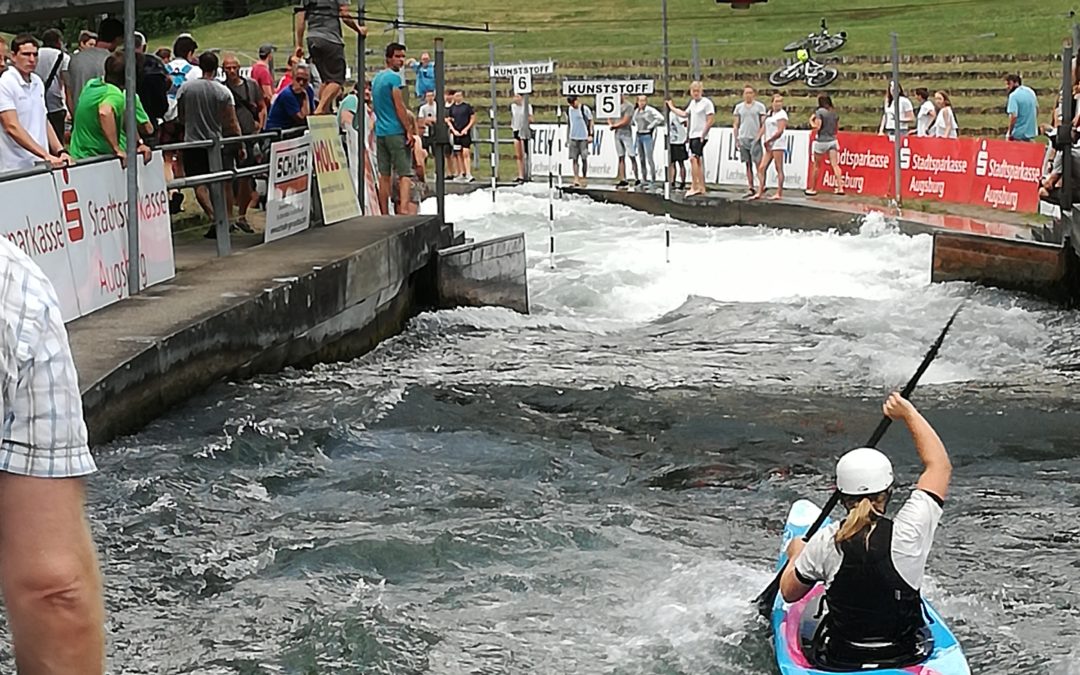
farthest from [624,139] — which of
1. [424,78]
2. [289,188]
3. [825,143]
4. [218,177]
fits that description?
[218,177]

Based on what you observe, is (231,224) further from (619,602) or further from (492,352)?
(619,602)

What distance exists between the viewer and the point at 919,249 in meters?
19.9

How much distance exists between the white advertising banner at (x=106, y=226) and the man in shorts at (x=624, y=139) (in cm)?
1580

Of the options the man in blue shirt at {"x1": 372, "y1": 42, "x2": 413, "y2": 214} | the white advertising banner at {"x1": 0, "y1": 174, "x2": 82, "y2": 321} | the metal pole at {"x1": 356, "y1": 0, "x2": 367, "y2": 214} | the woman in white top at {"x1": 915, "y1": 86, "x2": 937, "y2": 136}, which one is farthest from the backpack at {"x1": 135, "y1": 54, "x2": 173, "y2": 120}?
the woman in white top at {"x1": 915, "y1": 86, "x2": 937, "y2": 136}

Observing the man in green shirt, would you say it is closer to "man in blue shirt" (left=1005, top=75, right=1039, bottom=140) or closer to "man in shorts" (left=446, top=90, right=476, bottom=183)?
"man in blue shirt" (left=1005, top=75, right=1039, bottom=140)

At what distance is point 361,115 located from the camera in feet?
52.0

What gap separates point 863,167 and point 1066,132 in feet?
25.9

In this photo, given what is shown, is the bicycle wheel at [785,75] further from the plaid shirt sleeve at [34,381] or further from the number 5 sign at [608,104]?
the plaid shirt sleeve at [34,381]

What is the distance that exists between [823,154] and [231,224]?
11224mm

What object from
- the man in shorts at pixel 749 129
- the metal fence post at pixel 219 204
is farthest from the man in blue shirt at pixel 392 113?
the man in shorts at pixel 749 129

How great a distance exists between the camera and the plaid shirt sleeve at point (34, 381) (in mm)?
2076

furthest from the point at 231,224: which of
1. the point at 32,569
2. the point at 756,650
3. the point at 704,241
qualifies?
the point at 32,569

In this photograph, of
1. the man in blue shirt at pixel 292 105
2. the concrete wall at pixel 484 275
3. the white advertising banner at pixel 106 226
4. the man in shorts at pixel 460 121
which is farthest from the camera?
the man in shorts at pixel 460 121

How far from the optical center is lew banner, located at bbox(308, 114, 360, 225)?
1541 centimetres
